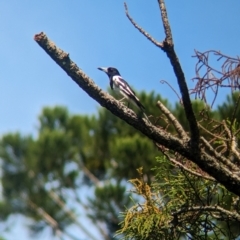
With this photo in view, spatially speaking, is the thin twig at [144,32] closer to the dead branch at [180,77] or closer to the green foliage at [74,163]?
the dead branch at [180,77]

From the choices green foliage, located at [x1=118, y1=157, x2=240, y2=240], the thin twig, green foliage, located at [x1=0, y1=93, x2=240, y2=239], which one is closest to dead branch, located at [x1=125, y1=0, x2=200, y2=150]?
the thin twig

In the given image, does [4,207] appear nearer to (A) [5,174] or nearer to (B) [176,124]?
(A) [5,174]

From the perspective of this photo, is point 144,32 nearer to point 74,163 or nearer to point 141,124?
point 141,124

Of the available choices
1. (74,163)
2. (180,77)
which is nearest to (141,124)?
(180,77)

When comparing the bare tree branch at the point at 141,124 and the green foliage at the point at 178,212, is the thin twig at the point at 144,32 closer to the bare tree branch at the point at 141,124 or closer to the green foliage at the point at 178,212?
the bare tree branch at the point at 141,124

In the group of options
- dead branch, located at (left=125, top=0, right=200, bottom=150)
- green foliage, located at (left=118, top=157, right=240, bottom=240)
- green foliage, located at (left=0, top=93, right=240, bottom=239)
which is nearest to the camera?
dead branch, located at (left=125, top=0, right=200, bottom=150)

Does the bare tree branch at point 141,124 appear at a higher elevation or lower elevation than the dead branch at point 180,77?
lower

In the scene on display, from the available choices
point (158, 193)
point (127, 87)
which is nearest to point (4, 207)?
point (127, 87)

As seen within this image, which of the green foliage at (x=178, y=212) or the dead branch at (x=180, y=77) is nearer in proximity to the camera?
the dead branch at (x=180, y=77)

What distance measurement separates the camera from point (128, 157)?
7.22 metres

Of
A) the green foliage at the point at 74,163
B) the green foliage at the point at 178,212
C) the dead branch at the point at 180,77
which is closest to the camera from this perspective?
the dead branch at the point at 180,77

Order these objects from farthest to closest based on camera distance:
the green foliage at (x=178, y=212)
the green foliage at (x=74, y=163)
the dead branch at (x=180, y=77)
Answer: the green foliage at (x=74, y=163) → the green foliage at (x=178, y=212) → the dead branch at (x=180, y=77)

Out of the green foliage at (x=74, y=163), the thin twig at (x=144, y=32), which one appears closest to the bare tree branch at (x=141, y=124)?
the thin twig at (x=144, y=32)

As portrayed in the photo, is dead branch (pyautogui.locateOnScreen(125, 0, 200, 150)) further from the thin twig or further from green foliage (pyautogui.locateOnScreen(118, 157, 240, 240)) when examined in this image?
green foliage (pyautogui.locateOnScreen(118, 157, 240, 240))
